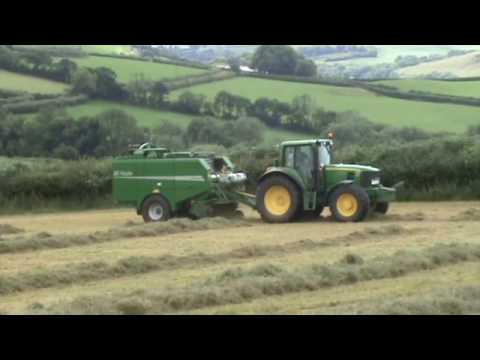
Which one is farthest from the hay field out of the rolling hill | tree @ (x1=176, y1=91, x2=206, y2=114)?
the rolling hill

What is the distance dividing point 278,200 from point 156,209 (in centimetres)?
295

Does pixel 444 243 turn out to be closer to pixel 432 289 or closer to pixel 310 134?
pixel 432 289

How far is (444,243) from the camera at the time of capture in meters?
15.6

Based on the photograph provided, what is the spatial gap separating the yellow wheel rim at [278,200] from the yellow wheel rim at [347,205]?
114cm

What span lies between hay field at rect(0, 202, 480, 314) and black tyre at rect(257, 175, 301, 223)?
0.38 meters

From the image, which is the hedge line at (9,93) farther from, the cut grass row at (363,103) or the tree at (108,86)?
the cut grass row at (363,103)

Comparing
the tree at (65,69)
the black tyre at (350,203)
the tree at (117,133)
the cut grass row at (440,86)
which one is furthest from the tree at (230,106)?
the black tyre at (350,203)

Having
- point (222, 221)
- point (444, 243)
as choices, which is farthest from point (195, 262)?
point (222, 221)

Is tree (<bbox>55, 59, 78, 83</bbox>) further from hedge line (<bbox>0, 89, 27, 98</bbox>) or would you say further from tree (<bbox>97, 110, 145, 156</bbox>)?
tree (<bbox>97, 110, 145, 156</bbox>)

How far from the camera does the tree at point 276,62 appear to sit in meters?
47.9

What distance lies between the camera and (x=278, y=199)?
21.4m

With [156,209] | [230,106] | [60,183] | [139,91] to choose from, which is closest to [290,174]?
[156,209]

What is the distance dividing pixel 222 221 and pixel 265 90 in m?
25.2

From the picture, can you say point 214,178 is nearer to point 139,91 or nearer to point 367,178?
point 367,178
